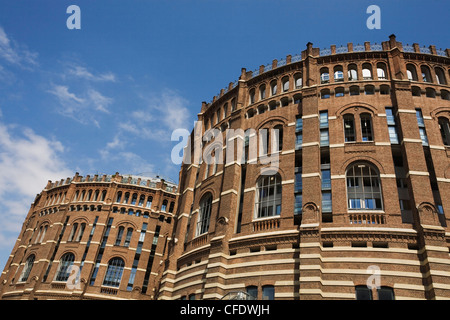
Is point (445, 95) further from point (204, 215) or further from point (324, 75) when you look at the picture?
point (204, 215)

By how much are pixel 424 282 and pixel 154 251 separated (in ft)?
119

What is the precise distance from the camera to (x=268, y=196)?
83.2 ft

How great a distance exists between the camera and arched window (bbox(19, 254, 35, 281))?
159 feet

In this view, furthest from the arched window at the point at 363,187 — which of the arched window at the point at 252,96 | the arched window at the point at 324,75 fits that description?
the arched window at the point at 252,96

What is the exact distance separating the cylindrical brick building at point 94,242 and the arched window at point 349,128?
90.3 ft

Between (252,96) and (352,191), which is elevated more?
(252,96)

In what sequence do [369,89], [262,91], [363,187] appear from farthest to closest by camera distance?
[262,91] → [369,89] → [363,187]

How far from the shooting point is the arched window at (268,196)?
2464cm

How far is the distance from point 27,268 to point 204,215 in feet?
113

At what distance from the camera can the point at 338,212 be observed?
22359 millimetres

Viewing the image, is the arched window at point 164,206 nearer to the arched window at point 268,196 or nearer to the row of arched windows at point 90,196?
the row of arched windows at point 90,196

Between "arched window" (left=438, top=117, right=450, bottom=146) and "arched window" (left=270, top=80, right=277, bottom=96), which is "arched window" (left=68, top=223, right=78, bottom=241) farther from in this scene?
"arched window" (left=438, top=117, right=450, bottom=146)

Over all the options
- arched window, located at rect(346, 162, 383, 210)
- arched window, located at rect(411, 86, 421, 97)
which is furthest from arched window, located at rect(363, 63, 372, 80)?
arched window, located at rect(346, 162, 383, 210)

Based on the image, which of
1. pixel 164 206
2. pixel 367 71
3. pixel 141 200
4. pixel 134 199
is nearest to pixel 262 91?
pixel 367 71
